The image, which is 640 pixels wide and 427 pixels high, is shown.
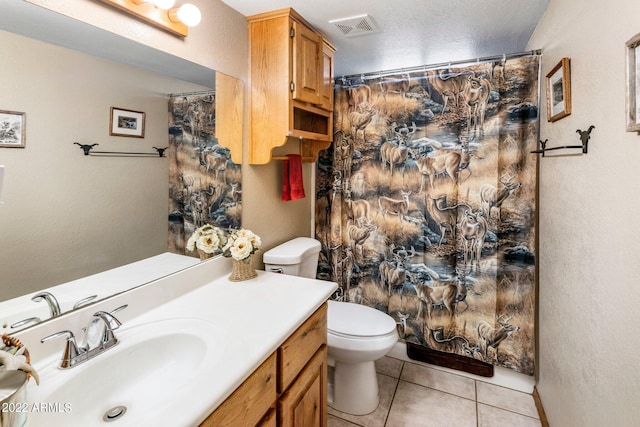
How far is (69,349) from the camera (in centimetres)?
92

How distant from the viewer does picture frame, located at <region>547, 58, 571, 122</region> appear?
1347 mm

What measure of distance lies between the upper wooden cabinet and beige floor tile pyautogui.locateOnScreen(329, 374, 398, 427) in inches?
60.2

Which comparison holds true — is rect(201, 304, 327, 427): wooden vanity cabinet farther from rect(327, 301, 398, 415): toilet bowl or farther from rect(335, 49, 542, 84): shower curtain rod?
rect(335, 49, 542, 84): shower curtain rod

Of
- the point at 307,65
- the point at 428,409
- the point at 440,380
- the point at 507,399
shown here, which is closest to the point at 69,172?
the point at 307,65

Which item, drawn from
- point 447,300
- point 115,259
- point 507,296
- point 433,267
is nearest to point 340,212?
point 433,267

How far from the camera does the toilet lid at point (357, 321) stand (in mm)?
1773

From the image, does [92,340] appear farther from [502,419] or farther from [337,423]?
[502,419]

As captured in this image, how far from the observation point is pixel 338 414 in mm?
1888

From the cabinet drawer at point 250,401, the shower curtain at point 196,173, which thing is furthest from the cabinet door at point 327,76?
the cabinet drawer at point 250,401

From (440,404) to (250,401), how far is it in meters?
1.50

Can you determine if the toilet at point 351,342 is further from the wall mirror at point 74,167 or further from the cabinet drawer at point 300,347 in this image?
the wall mirror at point 74,167

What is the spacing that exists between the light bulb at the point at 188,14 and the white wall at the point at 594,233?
1.40 m

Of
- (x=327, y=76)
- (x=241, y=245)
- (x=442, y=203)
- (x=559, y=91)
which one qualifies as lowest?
(x=241, y=245)

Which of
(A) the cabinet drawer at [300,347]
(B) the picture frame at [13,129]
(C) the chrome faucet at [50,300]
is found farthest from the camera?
(A) the cabinet drawer at [300,347]
